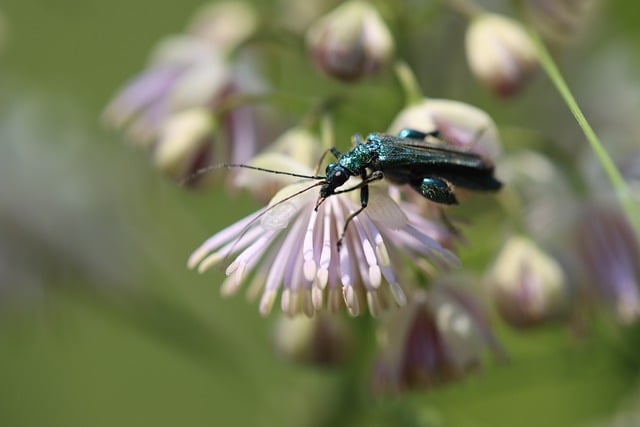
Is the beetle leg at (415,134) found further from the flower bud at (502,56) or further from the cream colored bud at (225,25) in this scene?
the cream colored bud at (225,25)

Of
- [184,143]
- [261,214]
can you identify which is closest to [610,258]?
[261,214]

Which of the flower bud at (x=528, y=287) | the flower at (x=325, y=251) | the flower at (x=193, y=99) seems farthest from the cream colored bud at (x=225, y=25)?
the flower bud at (x=528, y=287)

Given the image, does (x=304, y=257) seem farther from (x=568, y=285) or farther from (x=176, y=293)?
(x=176, y=293)

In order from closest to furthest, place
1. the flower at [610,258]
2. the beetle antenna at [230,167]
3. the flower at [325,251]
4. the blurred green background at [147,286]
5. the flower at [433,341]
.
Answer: the flower at [325,251]
the beetle antenna at [230,167]
the flower at [433,341]
the flower at [610,258]
the blurred green background at [147,286]

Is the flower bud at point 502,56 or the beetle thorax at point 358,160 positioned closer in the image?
the beetle thorax at point 358,160

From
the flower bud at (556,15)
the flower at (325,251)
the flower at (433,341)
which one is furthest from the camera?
the flower bud at (556,15)

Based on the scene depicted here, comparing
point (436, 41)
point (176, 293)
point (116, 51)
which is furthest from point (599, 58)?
point (116, 51)

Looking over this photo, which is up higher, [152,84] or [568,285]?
[152,84]
